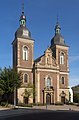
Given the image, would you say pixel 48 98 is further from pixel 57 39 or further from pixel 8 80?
→ pixel 57 39

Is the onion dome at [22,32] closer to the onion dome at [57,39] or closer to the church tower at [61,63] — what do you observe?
the onion dome at [57,39]

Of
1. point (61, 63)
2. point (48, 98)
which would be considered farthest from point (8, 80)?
point (61, 63)

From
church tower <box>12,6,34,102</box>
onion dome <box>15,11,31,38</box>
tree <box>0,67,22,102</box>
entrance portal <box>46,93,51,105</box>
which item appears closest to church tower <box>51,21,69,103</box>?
entrance portal <box>46,93,51,105</box>

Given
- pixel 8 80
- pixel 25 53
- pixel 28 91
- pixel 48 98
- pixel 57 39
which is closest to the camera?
pixel 8 80

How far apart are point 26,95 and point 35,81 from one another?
379 centimetres

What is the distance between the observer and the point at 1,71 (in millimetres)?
54625

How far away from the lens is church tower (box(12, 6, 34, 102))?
201 feet

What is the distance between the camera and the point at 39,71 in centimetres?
6147

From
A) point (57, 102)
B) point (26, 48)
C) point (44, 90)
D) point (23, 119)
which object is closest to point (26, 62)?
point (26, 48)

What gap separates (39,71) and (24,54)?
17.2ft

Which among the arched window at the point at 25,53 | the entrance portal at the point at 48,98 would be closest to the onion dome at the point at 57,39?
the arched window at the point at 25,53

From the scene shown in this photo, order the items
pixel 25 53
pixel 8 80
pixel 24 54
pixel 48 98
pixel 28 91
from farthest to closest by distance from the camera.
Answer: pixel 25 53 → pixel 24 54 → pixel 48 98 → pixel 28 91 → pixel 8 80

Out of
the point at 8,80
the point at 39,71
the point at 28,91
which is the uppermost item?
the point at 39,71

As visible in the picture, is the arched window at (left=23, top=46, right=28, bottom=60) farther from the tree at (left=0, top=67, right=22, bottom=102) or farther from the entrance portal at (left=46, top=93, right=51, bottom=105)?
the entrance portal at (left=46, top=93, right=51, bottom=105)
